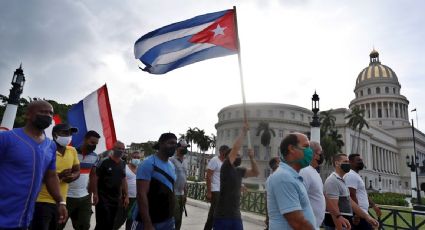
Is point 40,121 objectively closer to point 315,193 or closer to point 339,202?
point 315,193

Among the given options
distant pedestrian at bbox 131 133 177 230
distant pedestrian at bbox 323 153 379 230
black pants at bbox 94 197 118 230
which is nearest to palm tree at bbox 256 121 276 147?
distant pedestrian at bbox 323 153 379 230

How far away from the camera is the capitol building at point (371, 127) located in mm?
81225

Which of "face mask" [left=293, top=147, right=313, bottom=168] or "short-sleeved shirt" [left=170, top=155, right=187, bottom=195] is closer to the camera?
"face mask" [left=293, top=147, right=313, bottom=168]

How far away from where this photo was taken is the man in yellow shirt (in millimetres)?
4152

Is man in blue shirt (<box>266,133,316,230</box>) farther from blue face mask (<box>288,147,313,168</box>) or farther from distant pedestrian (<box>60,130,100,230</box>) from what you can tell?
distant pedestrian (<box>60,130,100,230</box>)

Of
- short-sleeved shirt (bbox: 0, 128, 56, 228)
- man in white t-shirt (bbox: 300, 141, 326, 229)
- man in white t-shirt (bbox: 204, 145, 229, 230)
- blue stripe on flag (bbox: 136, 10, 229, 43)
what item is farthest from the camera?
man in white t-shirt (bbox: 204, 145, 229, 230)

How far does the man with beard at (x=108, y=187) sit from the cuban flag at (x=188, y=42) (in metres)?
2.02

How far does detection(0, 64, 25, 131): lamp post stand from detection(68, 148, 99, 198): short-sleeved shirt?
11.0 m

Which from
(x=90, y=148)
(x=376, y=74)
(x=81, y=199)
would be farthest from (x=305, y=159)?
(x=376, y=74)

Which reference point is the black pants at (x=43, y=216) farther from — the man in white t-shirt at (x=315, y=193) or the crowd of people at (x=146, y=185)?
the man in white t-shirt at (x=315, y=193)

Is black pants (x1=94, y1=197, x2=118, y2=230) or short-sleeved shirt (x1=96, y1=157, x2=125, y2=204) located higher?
short-sleeved shirt (x1=96, y1=157, x2=125, y2=204)

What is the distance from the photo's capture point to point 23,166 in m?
3.10

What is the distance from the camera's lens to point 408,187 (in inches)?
4355

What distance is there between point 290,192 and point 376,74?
120060mm
